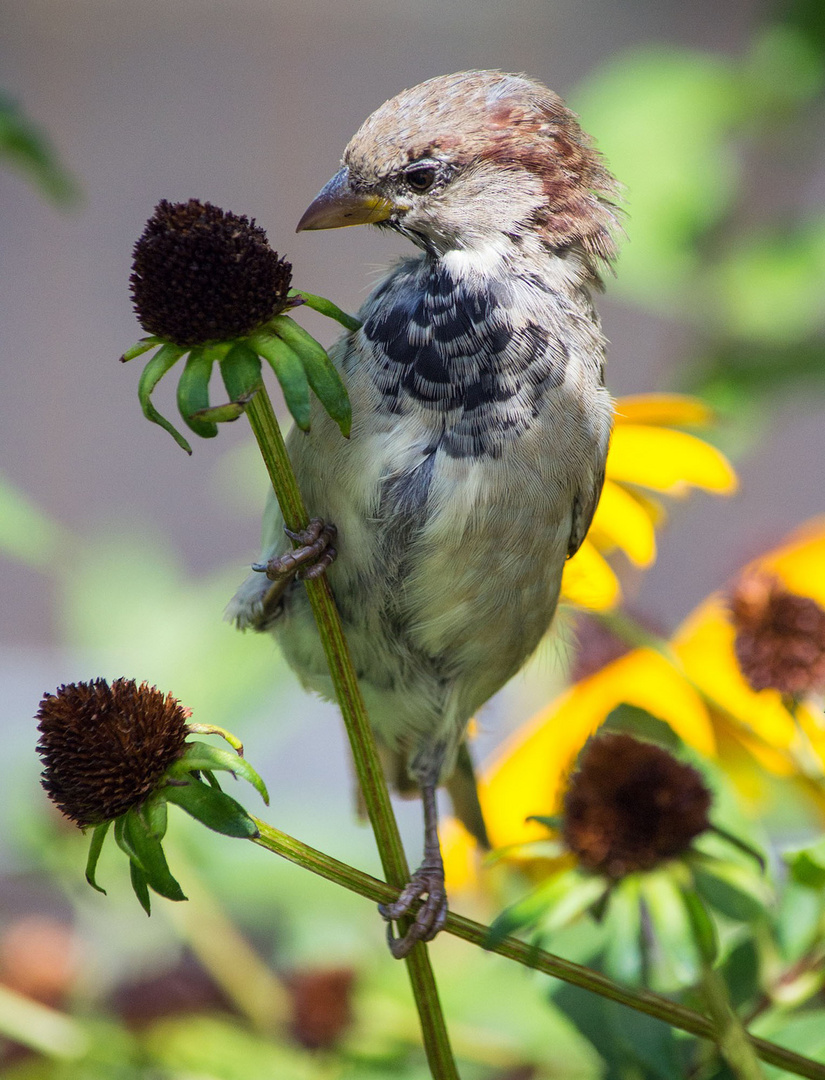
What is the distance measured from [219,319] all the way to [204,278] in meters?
0.03

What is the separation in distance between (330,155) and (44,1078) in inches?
109

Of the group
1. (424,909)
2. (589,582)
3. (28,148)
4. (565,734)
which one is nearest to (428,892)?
(424,909)

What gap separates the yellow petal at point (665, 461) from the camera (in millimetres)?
1085

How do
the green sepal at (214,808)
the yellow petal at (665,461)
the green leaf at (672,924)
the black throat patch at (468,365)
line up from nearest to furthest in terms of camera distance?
the green sepal at (214,808) → the green leaf at (672,924) → the black throat patch at (468,365) → the yellow petal at (665,461)

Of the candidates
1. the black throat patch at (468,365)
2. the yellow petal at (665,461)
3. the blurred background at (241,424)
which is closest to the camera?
the black throat patch at (468,365)

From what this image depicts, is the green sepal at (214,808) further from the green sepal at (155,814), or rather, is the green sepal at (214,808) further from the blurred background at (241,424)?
the blurred background at (241,424)

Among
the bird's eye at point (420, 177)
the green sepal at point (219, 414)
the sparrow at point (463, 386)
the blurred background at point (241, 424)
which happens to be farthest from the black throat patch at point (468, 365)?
the green sepal at point (219, 414)

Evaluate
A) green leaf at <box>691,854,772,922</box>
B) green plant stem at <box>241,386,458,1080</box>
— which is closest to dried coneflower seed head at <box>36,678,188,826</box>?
green plant stem at <box>241,386,458,1080</box>

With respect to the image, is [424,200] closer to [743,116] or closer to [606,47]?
[743,116]

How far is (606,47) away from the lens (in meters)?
3.36

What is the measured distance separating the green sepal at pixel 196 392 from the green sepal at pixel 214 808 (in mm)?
214

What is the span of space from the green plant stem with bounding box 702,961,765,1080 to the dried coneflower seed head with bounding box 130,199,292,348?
0.55 metres

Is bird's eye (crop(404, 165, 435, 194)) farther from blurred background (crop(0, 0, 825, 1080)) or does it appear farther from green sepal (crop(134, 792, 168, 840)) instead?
green sepal (crop(134, 792, 168, 840))

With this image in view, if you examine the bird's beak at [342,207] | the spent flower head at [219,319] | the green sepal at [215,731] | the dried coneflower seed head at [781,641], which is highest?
the bird's beak at [342,207]
